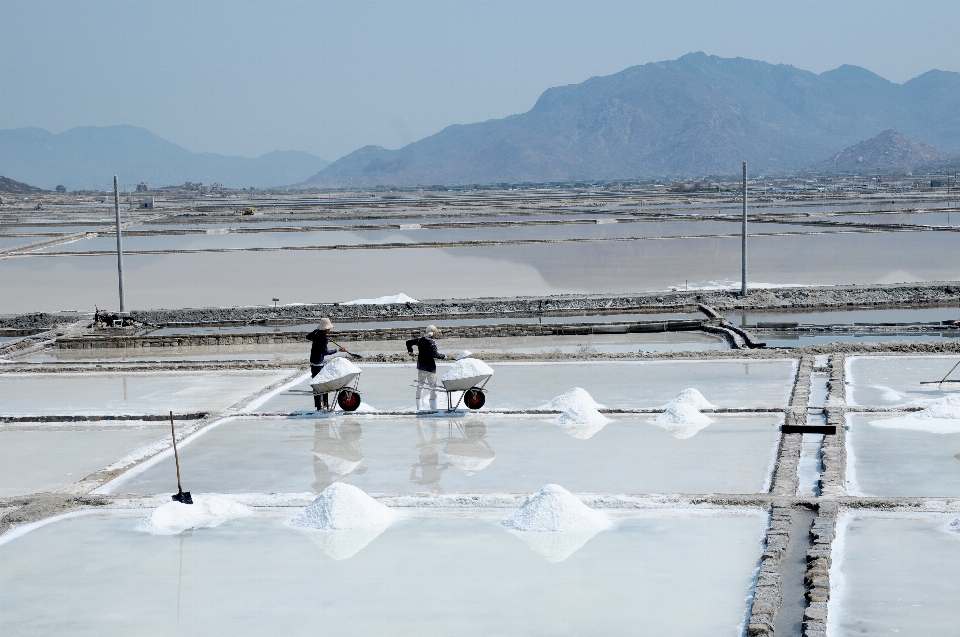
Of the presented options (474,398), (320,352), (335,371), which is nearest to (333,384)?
(335,371)

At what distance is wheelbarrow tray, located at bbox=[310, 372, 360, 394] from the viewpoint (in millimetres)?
11031

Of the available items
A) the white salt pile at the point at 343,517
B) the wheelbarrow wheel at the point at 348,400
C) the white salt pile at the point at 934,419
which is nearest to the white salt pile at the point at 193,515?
the white salt pile at the point at 343,517

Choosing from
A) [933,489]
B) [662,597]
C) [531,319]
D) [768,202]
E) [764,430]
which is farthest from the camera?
[768,202]

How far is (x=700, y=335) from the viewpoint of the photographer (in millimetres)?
18125

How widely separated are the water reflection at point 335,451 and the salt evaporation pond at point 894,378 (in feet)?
→ 15.3

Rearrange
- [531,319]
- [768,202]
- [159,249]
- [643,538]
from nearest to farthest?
1. [643,538]
2. [531,319]
3. [159,249]
4. [768,202]

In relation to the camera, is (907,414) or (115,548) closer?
(115,548)

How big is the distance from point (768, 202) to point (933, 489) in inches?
2422

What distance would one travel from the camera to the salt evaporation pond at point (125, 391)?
481 inches

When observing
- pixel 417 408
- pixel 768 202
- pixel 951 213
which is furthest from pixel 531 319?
pixel 768 202

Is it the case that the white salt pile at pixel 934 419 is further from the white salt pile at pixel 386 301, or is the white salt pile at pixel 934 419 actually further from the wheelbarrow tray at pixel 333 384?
the white salt pile at pixel 386 301

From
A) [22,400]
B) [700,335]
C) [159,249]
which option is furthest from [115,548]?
[159,249]

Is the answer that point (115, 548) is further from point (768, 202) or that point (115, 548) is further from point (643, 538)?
point (768, 202)

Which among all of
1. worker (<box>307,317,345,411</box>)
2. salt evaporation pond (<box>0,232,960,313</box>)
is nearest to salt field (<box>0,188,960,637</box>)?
worker (<box>307,317,345,411</box>)
